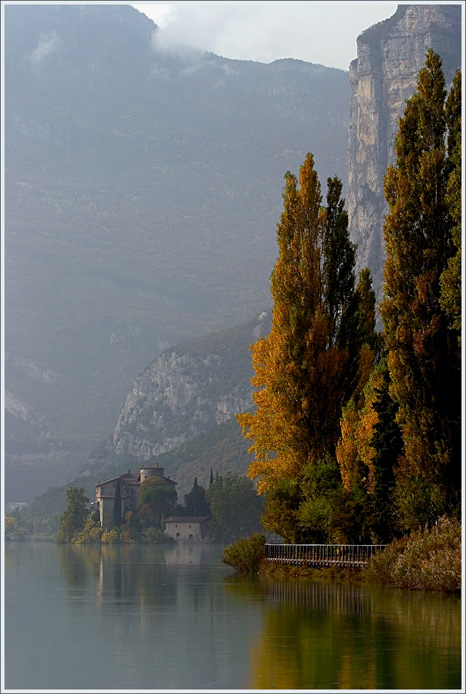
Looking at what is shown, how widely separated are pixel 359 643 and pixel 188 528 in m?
116

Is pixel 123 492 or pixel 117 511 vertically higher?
Result: pixel 123 492

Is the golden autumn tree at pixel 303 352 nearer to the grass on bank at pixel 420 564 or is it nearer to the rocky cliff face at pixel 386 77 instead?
the grass on bank at pixel 420 564

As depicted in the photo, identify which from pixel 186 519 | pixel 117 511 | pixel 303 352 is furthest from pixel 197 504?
pixel 303 352

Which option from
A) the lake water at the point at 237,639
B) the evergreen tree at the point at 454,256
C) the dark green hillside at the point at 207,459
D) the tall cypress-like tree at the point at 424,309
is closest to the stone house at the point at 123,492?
the dark green hillside at the point at 207,459

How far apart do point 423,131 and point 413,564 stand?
11.2 meters

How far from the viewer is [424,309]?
94.5ft

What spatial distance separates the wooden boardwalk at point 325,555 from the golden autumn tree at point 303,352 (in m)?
0.75

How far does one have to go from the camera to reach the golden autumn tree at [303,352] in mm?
35938

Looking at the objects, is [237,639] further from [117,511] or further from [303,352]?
[117,511]

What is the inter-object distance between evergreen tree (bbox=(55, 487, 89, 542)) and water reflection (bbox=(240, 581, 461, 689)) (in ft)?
358

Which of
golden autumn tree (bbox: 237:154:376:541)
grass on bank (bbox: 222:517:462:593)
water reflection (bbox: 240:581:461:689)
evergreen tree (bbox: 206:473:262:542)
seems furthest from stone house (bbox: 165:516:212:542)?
water reflection (bbox: 240:581:461:689)

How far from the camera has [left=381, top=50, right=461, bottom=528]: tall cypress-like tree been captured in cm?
2833

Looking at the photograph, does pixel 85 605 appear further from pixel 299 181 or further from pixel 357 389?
pixel 299 181

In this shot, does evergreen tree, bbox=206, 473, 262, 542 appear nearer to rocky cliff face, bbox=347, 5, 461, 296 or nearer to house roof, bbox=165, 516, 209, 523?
house roof, bbox=165, 516, 209, 523
